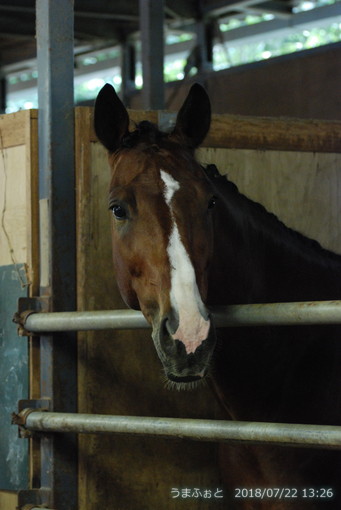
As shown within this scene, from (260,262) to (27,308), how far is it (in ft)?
2.90

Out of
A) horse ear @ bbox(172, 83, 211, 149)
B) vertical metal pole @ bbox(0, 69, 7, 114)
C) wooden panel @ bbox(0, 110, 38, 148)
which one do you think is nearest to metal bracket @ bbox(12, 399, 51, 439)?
wooden panel @ bbox(0, 110, 38, 148)

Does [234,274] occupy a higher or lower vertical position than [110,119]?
lower

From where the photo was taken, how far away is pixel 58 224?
305 centimetres

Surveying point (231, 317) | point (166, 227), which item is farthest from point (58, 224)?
point (231, 317)

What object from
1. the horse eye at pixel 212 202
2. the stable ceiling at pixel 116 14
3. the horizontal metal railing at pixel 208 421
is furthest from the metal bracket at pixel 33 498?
the stable ceiling at pixel 116 14

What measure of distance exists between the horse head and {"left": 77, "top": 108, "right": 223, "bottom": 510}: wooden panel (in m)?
0.40

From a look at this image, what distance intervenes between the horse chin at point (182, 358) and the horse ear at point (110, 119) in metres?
0.77

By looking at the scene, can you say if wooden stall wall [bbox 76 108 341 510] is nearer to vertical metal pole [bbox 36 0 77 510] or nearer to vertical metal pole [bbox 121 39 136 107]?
vertical metal pole [bbox 36 0 77 510]

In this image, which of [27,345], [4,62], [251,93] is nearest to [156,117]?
[27,345]

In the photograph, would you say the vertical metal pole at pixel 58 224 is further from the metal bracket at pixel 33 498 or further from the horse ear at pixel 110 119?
the horse ear at pixel 110 119

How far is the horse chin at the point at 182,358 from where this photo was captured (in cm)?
217

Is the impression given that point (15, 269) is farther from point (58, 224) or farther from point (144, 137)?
point (144, 137)

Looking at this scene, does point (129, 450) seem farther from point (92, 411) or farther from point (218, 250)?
point (218, 250)

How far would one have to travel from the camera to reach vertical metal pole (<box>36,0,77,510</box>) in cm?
299
